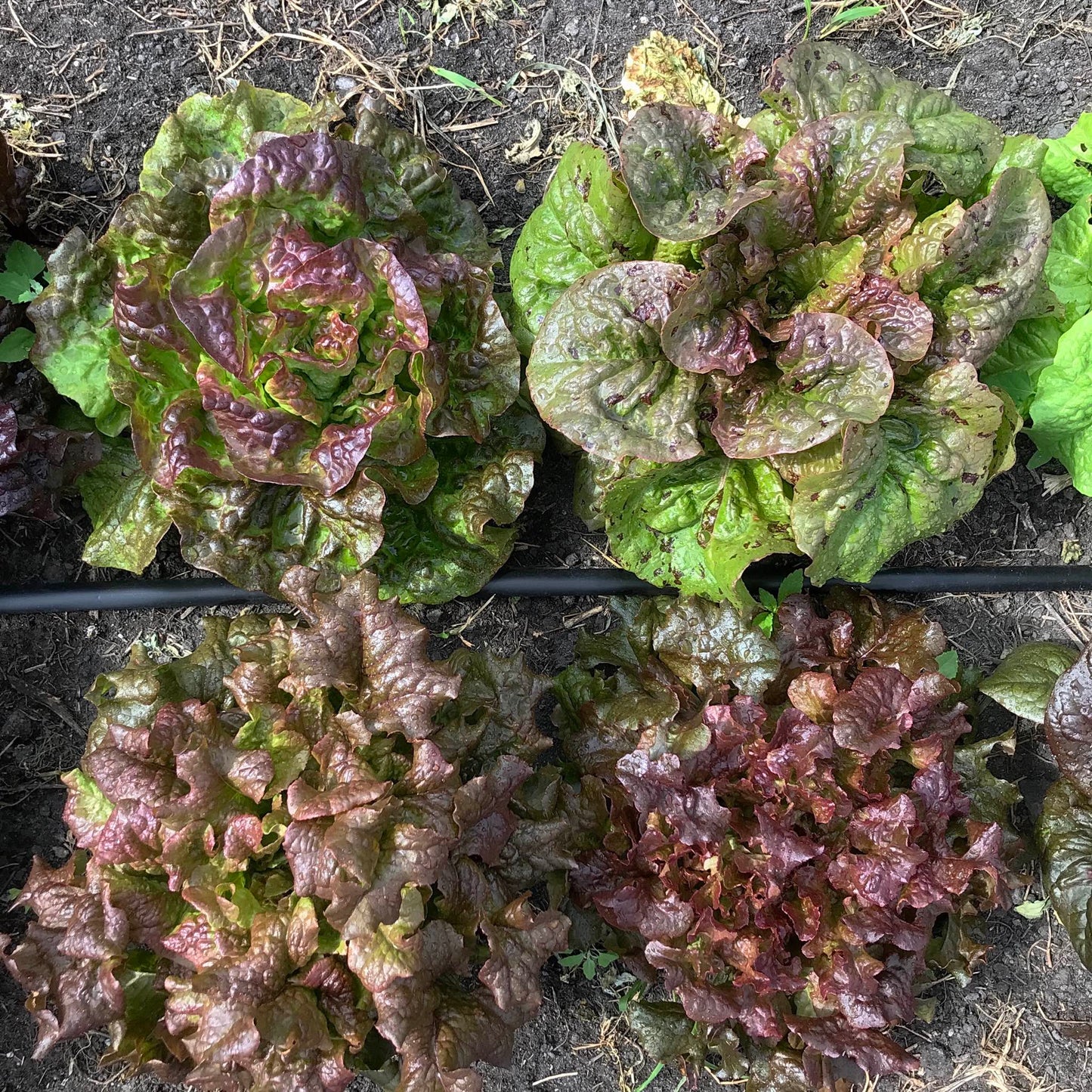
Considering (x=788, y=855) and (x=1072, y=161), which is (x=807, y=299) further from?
(x=788, y=855)

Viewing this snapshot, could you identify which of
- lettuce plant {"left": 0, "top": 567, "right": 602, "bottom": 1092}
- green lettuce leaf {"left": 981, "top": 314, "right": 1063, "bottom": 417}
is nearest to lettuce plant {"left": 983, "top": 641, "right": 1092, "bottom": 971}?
green lettuce leaf {"left": 981, "top": 314, "right": 1063, "bottom": 417}

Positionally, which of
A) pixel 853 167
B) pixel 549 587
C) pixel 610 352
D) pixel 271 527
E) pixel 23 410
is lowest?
pixel 549 587

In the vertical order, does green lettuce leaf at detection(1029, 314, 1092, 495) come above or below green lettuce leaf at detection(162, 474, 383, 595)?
above

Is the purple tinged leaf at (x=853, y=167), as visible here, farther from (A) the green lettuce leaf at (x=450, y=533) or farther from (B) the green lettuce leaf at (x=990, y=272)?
(A) the green lettuce leaf at (x=450, y=533)

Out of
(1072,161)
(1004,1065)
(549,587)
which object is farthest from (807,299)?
(1004,1065)

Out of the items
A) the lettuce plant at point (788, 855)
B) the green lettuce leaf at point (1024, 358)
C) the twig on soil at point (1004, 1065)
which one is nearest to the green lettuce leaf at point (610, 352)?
the lettuce plant at point (788, 855)

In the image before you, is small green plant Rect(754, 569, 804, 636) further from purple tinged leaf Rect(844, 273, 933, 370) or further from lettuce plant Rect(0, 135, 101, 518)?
lettuce plant Rect(0, 135, 101, 518)
